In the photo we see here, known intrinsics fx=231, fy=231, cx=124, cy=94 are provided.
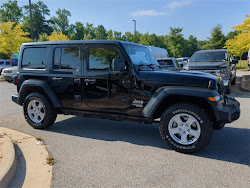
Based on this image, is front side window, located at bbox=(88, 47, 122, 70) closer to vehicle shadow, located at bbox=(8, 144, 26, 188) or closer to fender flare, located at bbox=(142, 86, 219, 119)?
fender flare, located at bbox=(142, 86, 219, 119)

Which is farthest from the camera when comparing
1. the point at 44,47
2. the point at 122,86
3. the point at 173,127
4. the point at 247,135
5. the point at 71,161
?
the point at 44,47

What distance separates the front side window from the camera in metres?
4.38

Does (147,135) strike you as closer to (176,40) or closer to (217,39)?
(217,39)

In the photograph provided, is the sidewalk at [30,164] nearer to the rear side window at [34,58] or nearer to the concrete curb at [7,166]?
the concrete curb at [7,166]

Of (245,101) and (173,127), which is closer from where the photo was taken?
(173,127)

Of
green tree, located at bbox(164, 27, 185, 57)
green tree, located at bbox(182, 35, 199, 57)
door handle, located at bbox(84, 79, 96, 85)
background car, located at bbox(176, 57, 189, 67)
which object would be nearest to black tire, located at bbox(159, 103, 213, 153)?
door handle, located at bbox(84, 79, 96, 85)

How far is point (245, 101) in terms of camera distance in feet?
27.2

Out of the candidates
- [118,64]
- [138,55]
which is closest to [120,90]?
[118,64]

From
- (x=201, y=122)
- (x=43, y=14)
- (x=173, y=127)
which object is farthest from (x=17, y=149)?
(x=43, y=14)

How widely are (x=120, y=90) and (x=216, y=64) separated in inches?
249

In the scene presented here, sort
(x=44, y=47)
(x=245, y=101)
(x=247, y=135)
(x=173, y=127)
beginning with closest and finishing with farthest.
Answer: (x=173, y=127), (x=247, y=135), (x=44, y=47), (x=245, y=101)

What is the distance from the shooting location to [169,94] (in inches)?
151

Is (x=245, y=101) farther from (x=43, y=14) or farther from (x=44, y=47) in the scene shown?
(x=43, y=14)

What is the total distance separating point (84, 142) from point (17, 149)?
3.81ft
